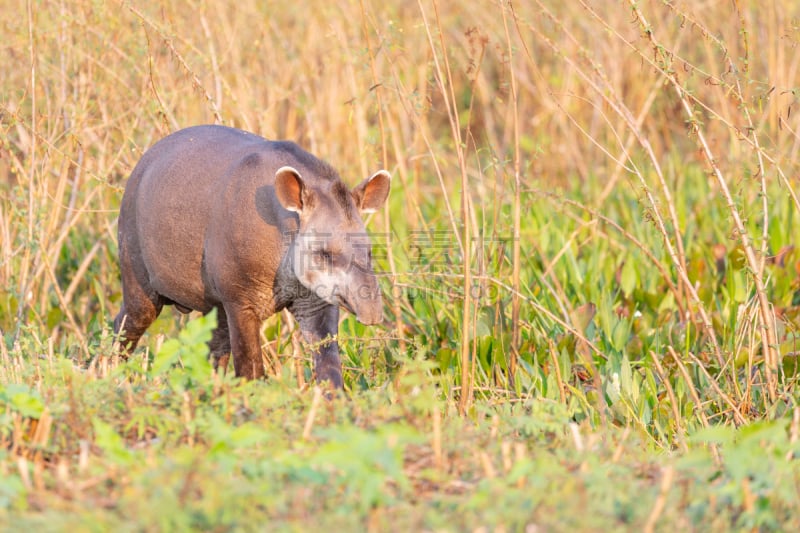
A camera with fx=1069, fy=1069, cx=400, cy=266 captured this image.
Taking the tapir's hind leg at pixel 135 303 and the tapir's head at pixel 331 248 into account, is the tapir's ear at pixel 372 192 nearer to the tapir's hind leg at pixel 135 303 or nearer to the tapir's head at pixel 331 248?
the tapir's head at pixel 331 248

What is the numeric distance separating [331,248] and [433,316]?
5.67ft

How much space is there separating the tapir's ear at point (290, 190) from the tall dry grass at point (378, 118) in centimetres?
70

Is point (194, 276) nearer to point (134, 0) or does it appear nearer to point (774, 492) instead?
point (134, 0)

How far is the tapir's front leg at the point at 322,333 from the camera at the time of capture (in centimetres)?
480

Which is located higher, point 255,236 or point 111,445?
point 255,236

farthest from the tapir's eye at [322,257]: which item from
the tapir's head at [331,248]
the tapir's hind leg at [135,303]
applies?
the tapir's hind leg at [135,303]

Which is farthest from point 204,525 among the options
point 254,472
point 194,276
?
point 194,276

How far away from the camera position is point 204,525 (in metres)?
A: 2.90

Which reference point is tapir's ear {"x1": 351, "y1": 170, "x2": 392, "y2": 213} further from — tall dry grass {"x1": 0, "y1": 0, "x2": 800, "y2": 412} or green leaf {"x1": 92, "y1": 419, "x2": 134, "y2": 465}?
green leaf {"x1": 92, "y1": 419, "x2": 134, "y2": 465}

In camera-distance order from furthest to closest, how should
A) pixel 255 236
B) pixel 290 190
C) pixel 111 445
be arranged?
pixel 255 236 → pixel 290 190 → pixel 111 445

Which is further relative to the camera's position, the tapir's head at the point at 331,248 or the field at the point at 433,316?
the tapir's head at the point at 331,248

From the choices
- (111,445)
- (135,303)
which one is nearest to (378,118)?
(135,303)

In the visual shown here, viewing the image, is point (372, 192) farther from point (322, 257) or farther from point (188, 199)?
point (188, 199)

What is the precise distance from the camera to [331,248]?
446 centimetres
